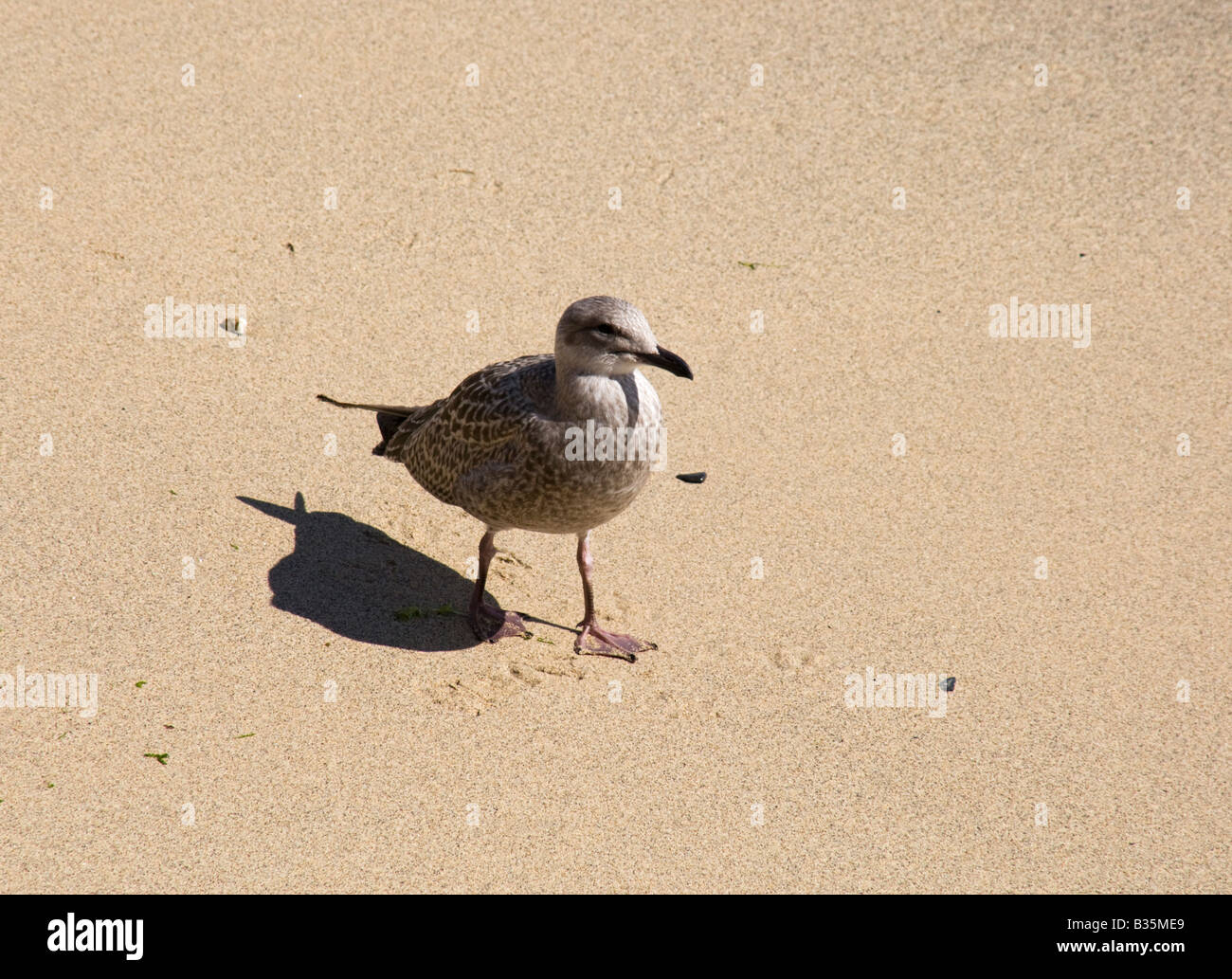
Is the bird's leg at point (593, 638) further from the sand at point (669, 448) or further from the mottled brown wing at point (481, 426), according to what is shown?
the mottled brown wing at point (481, 426)

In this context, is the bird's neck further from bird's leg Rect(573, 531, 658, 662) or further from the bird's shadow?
the bird's shadow

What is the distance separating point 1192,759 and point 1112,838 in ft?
2.73

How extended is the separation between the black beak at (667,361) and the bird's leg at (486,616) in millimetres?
1532

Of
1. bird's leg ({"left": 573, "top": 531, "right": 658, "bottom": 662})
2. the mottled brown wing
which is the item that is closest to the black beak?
the mottled brown wing

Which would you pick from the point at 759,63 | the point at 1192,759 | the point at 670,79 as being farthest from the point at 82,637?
the point at 759,63

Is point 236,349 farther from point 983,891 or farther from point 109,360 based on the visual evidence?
point 983,891

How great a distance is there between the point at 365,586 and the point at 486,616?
0.76 meters

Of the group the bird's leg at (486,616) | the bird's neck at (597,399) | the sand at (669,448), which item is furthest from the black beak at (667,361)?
the sand at (669,448)

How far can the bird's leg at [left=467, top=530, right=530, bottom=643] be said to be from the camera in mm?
6848

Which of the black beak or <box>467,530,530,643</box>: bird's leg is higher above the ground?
the black beak

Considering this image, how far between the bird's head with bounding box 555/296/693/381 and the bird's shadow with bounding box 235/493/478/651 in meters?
1.83

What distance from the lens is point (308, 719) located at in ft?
20.0

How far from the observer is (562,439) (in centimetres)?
625

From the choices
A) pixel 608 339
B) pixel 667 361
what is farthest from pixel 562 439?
pixel 667 361
